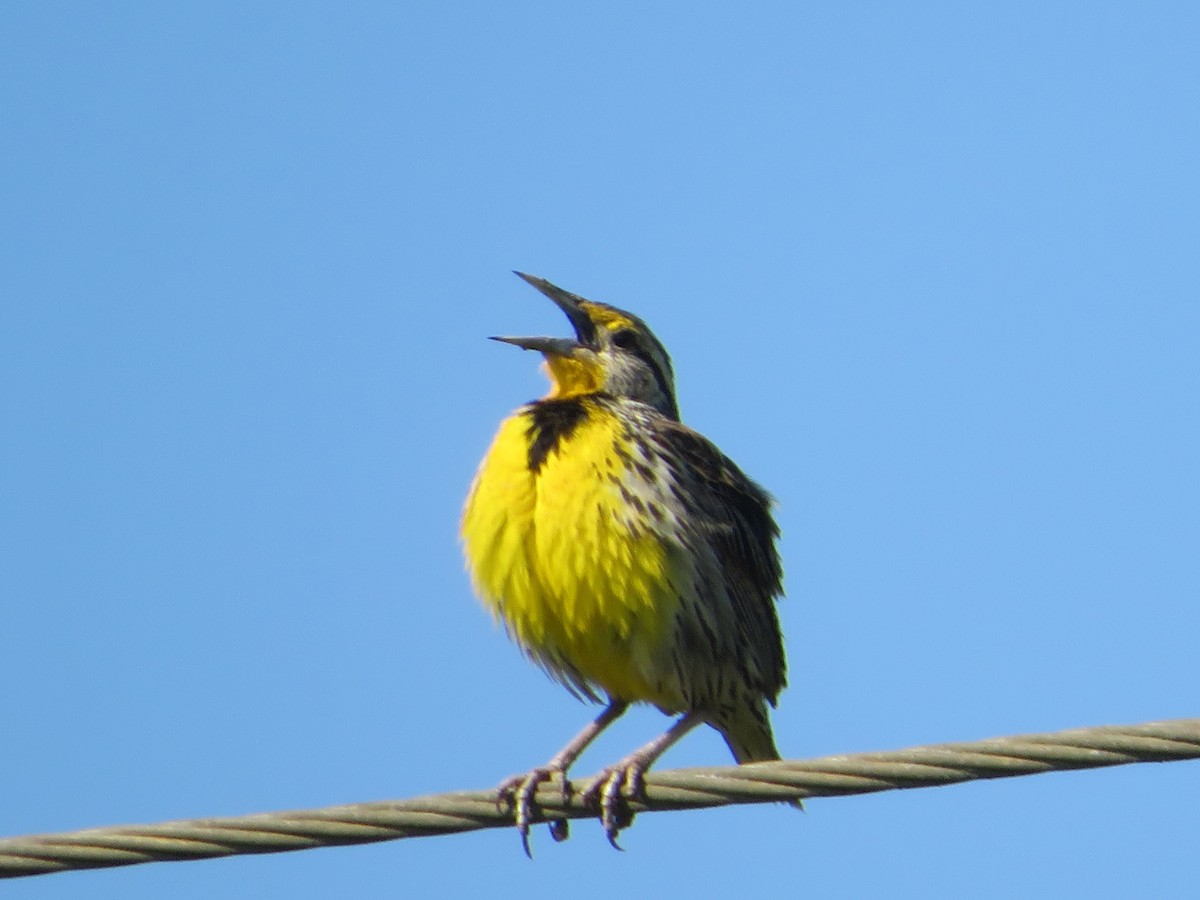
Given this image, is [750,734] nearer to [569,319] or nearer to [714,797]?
[569,319]

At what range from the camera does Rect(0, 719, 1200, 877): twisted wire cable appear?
16.0 feet

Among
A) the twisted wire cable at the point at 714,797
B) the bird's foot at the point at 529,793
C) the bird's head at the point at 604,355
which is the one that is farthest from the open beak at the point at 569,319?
the twisted wire cable at the point at 714,797

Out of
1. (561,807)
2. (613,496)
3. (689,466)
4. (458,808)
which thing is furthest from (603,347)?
(458,808)

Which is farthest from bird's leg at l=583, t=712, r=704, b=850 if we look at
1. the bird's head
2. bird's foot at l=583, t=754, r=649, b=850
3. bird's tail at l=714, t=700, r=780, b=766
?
the bird's head

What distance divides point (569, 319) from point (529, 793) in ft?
8.67

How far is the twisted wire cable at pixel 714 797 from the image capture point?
488cm

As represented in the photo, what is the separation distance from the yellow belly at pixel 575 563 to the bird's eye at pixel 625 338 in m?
1.14

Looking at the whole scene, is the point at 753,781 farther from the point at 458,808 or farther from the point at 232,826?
the point at 232,826

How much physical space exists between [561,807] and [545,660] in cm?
102

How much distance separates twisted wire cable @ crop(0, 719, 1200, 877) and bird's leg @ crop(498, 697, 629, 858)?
0.73 m

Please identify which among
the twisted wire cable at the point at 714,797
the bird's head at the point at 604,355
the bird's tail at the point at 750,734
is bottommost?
the twisted wire cable at the point at 714,797

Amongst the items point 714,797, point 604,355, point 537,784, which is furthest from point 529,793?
point 604,355

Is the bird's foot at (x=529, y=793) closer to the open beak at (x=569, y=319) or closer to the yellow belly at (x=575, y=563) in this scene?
the yellow belly at (x=575, y=563)

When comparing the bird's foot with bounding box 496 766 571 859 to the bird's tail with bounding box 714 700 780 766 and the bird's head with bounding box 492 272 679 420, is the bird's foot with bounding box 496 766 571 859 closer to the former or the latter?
the bird's tail with bounding box 714 700 780 766
